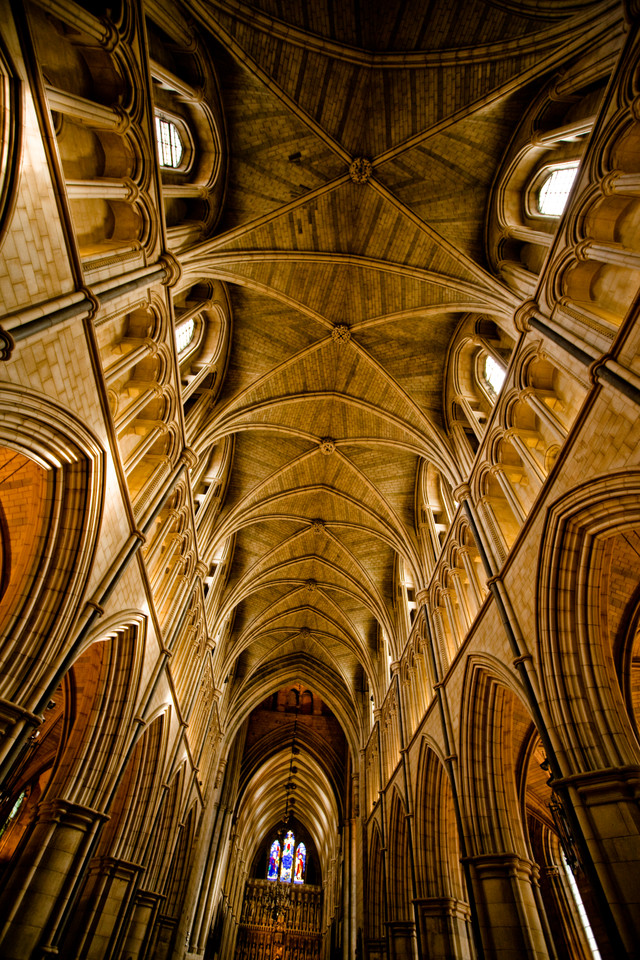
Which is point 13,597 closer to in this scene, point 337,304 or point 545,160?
point 337,304

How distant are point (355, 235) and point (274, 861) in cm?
4516

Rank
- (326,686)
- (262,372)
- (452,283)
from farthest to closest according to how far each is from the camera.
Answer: (326,686), (262,372), (452,283)

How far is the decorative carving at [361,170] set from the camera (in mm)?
11703

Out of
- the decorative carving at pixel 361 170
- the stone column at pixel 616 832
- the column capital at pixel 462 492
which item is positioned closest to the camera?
the stone column at pixel 616 832

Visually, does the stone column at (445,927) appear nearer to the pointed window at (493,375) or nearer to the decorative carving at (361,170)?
the pointed window at (493,375)

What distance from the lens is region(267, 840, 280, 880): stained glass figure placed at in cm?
3931

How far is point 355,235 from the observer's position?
13141 mm

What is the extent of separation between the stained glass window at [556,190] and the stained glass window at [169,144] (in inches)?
306

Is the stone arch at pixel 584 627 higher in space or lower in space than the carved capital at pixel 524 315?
lower

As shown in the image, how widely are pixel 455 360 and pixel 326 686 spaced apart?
65.7ft

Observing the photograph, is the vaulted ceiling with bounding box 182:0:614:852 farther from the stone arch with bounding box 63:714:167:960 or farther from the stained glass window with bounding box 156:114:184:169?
the stone arch with bounding box 63:714:167:960

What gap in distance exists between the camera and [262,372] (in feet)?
50.3

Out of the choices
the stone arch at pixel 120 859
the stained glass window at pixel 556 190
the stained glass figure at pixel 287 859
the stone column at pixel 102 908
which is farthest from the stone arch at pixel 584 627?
the stained glass figure at pixel 287 859

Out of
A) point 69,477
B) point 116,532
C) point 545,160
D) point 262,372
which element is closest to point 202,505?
point 262,372
